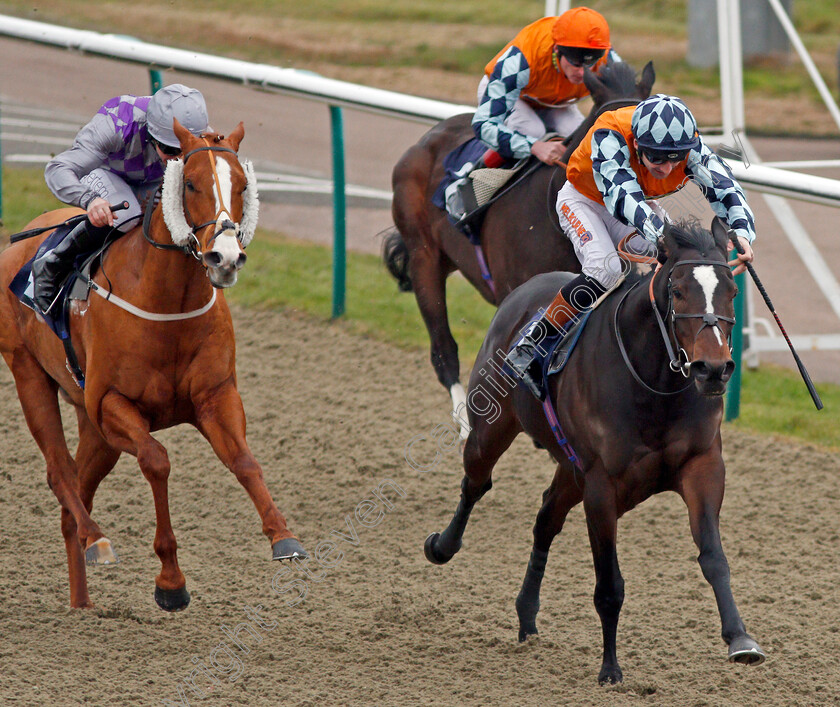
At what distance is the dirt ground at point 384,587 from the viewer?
14.0 feet

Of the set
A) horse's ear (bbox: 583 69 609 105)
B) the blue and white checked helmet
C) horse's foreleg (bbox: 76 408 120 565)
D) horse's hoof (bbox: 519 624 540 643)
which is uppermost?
the blue and white checked helmet

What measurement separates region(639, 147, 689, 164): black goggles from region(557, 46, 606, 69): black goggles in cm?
147

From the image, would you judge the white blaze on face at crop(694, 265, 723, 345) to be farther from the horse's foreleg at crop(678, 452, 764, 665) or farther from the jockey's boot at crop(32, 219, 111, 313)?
the jockey's boot at crop(32, 219, 111, 313)

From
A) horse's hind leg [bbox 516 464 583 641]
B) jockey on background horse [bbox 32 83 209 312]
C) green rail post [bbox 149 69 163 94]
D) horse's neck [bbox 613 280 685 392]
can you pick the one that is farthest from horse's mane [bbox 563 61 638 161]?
green rail post [bbox 149 69 163 94]

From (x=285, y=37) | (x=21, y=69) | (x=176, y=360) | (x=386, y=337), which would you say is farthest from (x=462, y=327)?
(x=285, y=37)

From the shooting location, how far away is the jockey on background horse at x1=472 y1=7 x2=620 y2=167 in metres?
5.56

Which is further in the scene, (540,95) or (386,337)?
(386,337)

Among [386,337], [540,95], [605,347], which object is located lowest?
[386,337]

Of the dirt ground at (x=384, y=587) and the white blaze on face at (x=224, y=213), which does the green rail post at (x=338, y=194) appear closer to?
the dirt ground at (x=384, y=587)

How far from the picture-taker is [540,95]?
592cm

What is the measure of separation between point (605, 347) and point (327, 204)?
734 centimetres

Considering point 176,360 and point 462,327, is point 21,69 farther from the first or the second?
point 176,360

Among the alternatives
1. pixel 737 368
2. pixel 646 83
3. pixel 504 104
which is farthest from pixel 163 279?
pixel 737 368

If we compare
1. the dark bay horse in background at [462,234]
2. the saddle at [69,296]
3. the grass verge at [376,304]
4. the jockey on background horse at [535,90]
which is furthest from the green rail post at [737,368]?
the saddle at [69,296]
